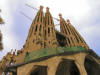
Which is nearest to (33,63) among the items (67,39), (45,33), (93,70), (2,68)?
(2,68)

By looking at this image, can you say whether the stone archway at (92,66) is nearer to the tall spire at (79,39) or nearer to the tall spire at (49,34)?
the tall spire at (49,34)

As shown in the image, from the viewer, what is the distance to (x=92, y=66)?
59.5ft

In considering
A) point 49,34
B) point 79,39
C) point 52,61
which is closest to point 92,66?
point 52,61

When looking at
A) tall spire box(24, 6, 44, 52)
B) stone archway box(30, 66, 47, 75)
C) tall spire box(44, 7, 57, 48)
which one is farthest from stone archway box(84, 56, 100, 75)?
tall spire box(24, 6, 44, 52)

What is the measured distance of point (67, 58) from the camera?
15.6m

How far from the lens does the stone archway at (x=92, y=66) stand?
Result: 57.4ft

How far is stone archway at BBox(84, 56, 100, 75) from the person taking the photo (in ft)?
57.4

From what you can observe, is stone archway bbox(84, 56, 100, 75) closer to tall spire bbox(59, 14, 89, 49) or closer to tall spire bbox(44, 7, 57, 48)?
tall spire bbox(44, 7, 57, 48)

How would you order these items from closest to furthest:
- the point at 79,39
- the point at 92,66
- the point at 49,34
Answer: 1. the point at 92,66
2. the point at 49,34
3. the point at 79,39

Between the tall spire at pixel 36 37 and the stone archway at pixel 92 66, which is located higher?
the tall spire at pixel 36 37

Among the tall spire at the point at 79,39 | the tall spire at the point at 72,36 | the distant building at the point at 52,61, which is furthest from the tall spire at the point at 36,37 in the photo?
the tall spire at the point at 79,39

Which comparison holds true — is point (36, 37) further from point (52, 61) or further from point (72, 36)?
point (72, 36)

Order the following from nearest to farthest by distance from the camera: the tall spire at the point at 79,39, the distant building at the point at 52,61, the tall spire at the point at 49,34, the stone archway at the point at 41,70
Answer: the distant building at the point at 52,61 → the stone archway at the point at 41,70 → the tall spire at the point at 49,34 → the tall spire at the point at 79,39

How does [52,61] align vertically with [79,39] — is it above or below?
below
